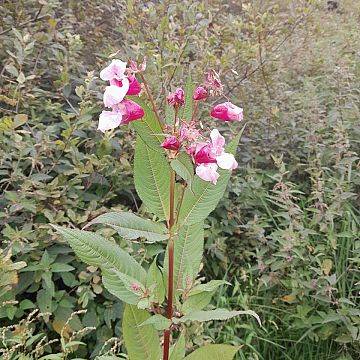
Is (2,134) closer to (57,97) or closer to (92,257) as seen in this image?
(57,97)

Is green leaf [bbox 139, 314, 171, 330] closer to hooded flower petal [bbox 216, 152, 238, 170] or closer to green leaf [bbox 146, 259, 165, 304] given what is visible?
green leaf [bbox 146, 259, 165, 304]

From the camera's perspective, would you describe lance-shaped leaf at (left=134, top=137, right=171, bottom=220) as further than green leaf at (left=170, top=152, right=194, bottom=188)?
Yes

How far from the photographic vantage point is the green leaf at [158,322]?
1.10m

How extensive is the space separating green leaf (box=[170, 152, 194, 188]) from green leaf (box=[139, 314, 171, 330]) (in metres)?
0.29

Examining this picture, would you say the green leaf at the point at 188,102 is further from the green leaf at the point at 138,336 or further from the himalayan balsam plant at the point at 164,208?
the green leaf at the point at 138,336

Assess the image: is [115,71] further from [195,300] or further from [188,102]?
[195,300]

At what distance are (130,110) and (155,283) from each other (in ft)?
1.28

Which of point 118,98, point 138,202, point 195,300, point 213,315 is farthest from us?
point 138,202

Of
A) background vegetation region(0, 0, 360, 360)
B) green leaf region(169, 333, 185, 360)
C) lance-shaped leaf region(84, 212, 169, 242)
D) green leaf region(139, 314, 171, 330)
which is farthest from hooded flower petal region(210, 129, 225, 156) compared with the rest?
background vegetation region(0, 0, 360, 360)

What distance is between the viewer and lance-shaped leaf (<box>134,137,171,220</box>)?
1117 mm

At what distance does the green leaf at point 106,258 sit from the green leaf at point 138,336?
49 mm

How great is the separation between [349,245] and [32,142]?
4.92ft

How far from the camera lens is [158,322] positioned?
111cm

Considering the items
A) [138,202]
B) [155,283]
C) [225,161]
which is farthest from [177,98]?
[138,202]
